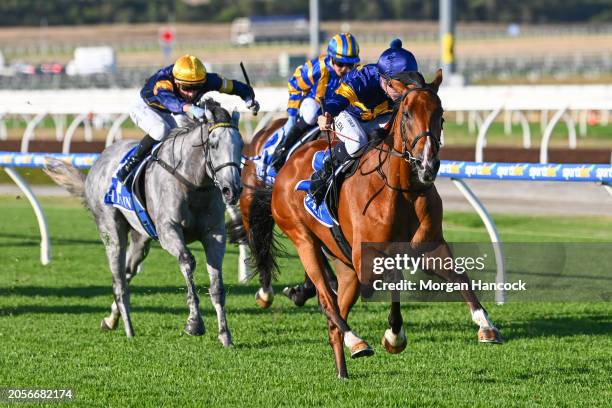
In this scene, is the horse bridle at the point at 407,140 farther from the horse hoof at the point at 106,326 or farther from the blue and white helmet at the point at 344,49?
the horse hoof at the point at 106,326

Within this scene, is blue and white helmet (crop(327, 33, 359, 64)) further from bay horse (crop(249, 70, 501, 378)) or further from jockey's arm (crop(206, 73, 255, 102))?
bay horse (crop(249, 70, 501, 378))

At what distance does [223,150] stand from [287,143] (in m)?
1.95

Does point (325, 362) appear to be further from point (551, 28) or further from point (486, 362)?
point (551, 28)

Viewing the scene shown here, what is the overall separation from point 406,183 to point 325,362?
1276 millimetres

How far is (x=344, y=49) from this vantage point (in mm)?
8953

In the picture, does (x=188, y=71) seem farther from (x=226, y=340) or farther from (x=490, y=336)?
(x=490, y=336)

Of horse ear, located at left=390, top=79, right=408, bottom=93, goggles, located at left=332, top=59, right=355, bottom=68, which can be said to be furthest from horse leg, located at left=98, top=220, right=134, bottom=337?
horse ear, located at left=390, top=79, right=408, bottom=93

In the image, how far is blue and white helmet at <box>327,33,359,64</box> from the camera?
8.96 metres

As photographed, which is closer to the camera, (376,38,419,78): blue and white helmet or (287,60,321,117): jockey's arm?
(376,38,419,78): blue and white helmet

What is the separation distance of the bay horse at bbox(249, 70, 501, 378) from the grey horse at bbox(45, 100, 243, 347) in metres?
0.68

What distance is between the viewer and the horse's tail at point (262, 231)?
26.9 feet

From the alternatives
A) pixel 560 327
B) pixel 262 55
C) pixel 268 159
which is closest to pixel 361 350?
pixel 560 327

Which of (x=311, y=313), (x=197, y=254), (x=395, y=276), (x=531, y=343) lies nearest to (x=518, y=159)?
(x=197, y=254)

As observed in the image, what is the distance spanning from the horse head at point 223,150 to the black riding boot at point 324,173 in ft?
1.94
